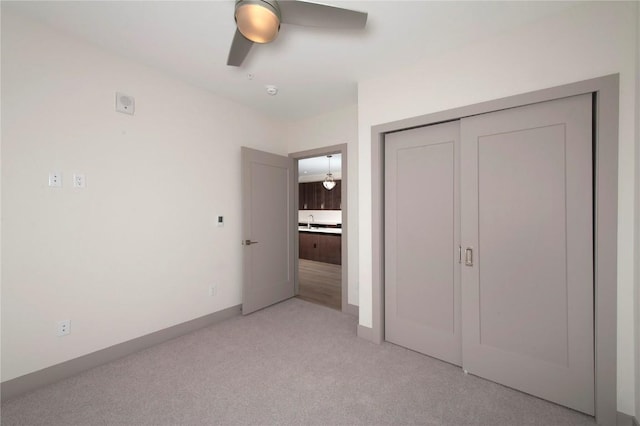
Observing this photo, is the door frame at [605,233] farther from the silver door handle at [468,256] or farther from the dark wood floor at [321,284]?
the dark wood floor at [321,284]

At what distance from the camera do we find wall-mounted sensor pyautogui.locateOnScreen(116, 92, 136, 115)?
243 centimetres

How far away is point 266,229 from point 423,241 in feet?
7.00

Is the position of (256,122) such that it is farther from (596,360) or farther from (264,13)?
(596,360)

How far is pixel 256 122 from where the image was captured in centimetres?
379

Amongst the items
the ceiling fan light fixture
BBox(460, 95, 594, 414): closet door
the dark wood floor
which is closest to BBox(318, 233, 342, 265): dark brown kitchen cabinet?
the dark wood floor

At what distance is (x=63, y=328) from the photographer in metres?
2.14

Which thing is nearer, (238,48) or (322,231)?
(238,48)

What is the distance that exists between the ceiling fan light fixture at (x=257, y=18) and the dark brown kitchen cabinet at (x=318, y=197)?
632 cm

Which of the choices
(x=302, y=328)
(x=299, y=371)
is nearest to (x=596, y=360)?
(x=299, y=371)

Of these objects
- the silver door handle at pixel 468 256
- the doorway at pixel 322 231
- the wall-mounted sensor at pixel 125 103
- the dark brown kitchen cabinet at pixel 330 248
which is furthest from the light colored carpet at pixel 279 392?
the dark brown kitchen cabinet at pixel 330 248

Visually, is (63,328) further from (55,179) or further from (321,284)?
(321,284)

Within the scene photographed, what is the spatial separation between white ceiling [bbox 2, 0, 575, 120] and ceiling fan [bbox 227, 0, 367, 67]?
0.27m

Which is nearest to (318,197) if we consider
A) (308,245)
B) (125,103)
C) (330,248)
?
(308,245)

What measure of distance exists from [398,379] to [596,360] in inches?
51.4
